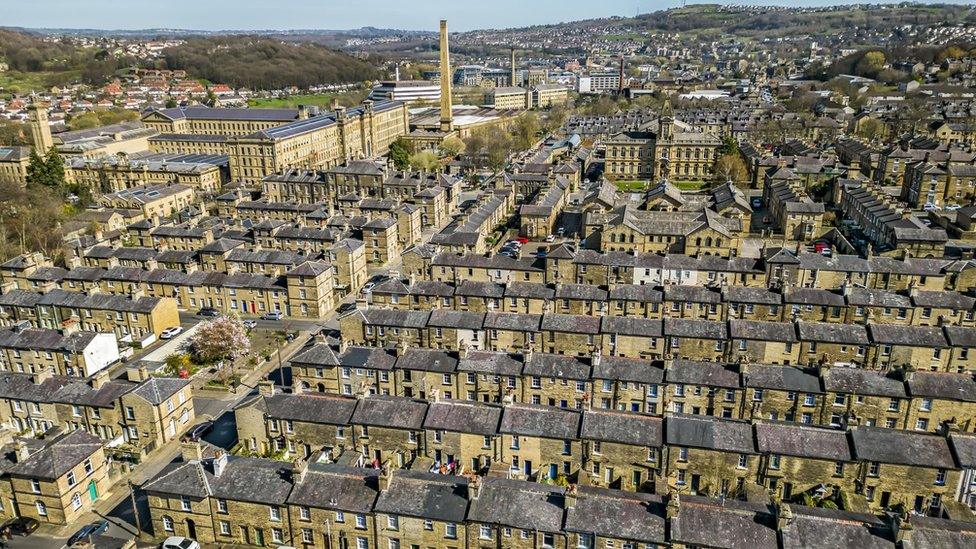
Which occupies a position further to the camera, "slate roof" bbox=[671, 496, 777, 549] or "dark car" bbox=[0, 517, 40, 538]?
"dark car" bbox=[0, 517, 40, 538]

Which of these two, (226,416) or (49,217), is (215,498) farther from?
(49,217)

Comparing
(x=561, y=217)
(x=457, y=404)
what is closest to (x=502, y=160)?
(x=561, y=217)

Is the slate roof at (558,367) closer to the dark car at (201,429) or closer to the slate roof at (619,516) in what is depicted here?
the slate roof at (619,516)

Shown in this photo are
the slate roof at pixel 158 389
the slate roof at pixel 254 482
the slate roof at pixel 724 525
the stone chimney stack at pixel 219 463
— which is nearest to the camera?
the slate roof at pixel 724 525

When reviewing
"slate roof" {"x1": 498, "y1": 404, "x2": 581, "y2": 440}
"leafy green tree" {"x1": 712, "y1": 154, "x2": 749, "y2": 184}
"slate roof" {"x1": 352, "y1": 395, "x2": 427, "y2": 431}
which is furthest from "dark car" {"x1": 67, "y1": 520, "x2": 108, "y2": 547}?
"leafy green tree" {"x1": 712, "y1": 154, "x2": 749, "y2": 184}

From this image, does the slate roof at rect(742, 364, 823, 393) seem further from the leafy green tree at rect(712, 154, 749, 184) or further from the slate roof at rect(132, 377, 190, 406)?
the leafy green tree at rect(712, 154, 749, 184)

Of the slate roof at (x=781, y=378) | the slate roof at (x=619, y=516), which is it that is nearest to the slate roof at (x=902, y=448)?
the slate roof at (x=781, y=378)

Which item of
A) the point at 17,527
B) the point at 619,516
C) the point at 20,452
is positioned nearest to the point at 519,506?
the point at 619,516
